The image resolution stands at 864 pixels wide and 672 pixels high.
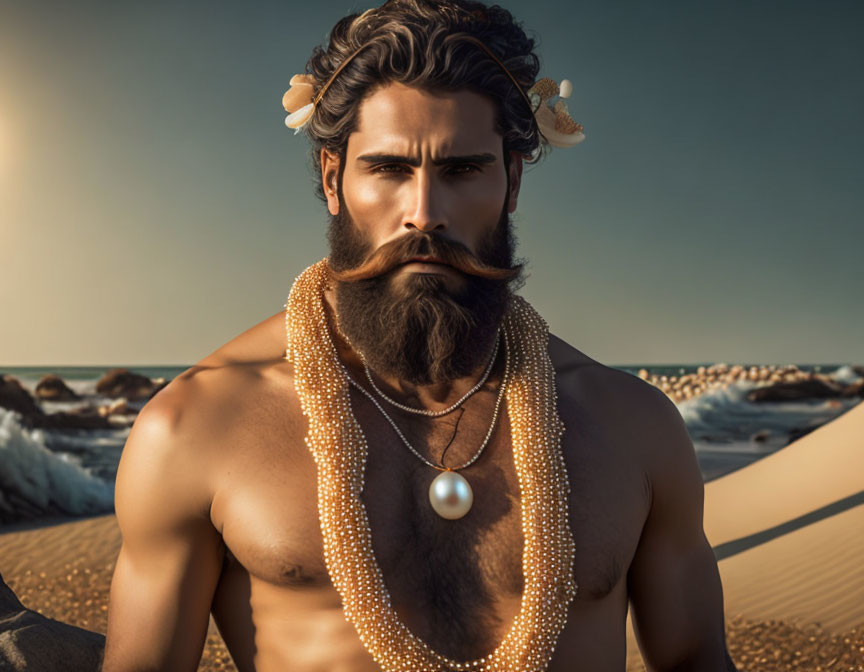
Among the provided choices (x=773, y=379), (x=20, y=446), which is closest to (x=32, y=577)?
(x=20, y=446)

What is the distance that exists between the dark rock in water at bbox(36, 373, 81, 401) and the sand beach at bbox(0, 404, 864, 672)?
5654 millimetres

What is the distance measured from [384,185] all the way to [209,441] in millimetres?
784

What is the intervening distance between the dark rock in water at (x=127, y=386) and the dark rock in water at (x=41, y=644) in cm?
1277

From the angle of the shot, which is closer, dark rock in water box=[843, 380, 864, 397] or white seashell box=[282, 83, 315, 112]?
white seashell box=[282, 83, 315, 112]

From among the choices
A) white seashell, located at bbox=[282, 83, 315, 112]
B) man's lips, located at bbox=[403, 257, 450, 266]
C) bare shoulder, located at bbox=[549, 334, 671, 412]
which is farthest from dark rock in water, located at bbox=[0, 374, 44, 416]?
man's lips, located at bbox=[403, 257, 450, 266]

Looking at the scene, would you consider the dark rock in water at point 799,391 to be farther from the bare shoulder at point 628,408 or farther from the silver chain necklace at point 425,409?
the silver chain necklace at point 425,409

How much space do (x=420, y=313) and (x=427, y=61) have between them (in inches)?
25.6

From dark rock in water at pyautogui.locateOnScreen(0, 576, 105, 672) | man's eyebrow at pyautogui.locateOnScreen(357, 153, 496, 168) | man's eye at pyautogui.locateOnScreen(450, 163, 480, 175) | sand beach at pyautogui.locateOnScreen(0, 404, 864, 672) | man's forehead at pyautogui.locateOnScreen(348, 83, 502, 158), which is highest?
man's forehead at pyautogui.locateOnScreen(348, 83, 502, 158)

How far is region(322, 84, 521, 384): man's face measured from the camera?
6.60 feet

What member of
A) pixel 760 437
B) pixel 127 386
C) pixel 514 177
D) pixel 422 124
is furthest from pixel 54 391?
pixel 422 124

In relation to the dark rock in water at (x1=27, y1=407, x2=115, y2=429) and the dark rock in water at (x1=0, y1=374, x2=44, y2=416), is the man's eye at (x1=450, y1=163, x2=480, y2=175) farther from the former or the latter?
the dark rock in water at (x1=27, y1=407, x2=115, y2=429)

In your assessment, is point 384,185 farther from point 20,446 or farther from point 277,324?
point 20,446

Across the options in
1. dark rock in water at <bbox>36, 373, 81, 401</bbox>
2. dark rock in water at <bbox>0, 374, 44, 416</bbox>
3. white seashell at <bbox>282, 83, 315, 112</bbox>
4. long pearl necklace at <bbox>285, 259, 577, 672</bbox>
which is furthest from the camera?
dark rock in water at <bbox>36, 373, 81, 401</bbox>

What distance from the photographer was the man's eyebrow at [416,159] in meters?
2.01
